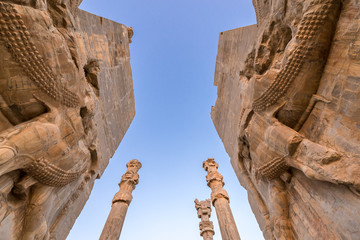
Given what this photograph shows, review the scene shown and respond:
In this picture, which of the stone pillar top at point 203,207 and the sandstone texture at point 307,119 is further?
the stone pillar top at point 203,207

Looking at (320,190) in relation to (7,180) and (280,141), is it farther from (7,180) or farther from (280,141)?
(7,180)

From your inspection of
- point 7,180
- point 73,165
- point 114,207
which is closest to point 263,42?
point 73,165

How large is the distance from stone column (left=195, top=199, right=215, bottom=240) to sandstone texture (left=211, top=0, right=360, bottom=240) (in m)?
10.8

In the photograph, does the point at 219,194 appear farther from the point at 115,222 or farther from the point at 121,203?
the point at 115,222

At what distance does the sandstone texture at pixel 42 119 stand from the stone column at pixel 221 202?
6057 millimetres

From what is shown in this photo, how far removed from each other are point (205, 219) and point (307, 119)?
44.4 feet

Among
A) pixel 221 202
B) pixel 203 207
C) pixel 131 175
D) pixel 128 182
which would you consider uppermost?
pixel 203 207

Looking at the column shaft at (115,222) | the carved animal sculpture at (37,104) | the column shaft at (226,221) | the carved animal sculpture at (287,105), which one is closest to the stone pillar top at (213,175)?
the column shaft at (226,221)

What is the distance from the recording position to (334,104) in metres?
3.41

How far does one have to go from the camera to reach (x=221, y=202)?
948 centimetres

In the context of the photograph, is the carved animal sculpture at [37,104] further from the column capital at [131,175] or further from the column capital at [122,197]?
the column capital at [131,175]

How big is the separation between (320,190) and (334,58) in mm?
2467

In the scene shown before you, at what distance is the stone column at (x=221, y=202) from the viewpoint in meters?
8.03

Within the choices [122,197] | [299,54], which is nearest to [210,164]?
[122,197]
